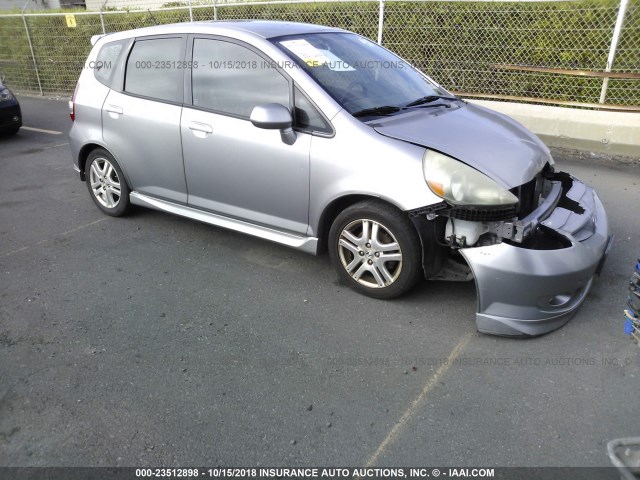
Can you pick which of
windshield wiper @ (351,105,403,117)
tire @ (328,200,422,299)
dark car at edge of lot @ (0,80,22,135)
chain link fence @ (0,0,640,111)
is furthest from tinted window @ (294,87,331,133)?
dark car at edge of lot @ (0,80,22,135)

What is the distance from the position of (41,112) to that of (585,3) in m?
10.8

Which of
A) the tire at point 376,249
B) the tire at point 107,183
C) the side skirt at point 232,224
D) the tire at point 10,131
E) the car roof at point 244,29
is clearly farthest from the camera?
the tire at point 10,131

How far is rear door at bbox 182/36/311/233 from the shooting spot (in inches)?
141

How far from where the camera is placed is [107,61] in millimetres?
4734

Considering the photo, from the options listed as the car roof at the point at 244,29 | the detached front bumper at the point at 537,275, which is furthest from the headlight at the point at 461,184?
the car roof at the point at 244,29

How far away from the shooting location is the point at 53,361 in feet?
9.84

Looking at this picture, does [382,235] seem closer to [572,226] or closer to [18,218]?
[572,226]

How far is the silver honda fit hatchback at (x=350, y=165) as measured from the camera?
9.88ft

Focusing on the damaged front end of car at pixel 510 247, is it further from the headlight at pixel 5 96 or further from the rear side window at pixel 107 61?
the headlight at pixel 5 96

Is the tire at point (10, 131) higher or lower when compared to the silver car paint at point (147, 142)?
lower

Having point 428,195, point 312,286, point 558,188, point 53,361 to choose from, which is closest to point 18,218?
point 53,361

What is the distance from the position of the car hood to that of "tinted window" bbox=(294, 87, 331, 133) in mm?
334

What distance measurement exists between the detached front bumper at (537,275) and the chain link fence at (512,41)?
16.9ft

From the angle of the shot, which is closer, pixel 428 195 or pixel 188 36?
pixel 428 195
